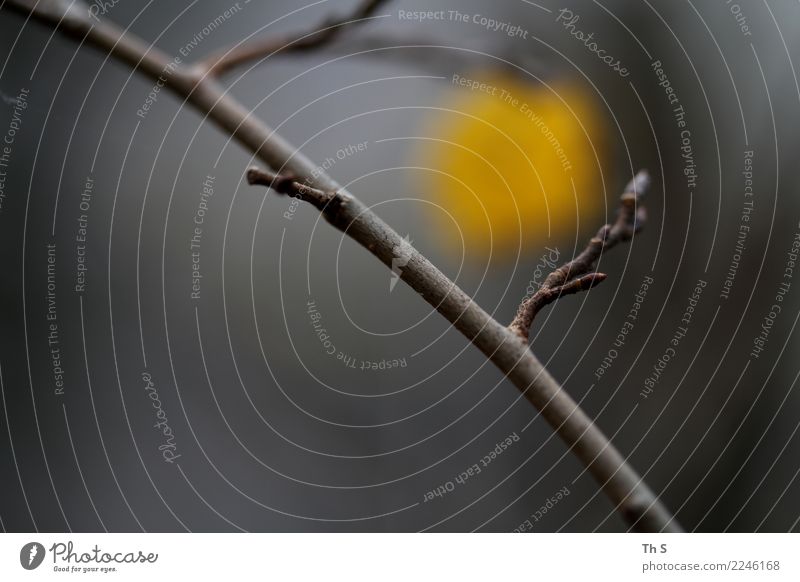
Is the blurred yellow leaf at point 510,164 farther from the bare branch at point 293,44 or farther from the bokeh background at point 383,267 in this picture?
the bare branch at point 293,44

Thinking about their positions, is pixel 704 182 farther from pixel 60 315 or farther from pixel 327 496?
pixel 60 315

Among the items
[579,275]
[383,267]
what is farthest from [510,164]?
[579,275]

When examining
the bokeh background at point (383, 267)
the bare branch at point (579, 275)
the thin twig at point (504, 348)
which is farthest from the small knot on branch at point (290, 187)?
the bokeh background at point (383, 267)

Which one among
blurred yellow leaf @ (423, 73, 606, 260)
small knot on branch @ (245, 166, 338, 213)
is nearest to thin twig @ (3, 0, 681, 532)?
small knot on branch @ (245, 166, 338, 213)

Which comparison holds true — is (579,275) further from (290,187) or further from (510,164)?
(510,164)

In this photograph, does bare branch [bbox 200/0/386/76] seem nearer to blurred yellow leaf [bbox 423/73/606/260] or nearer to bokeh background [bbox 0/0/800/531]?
bokeh background [bbox 0/0/800/531]

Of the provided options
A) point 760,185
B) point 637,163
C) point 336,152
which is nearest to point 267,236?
point 336,152
